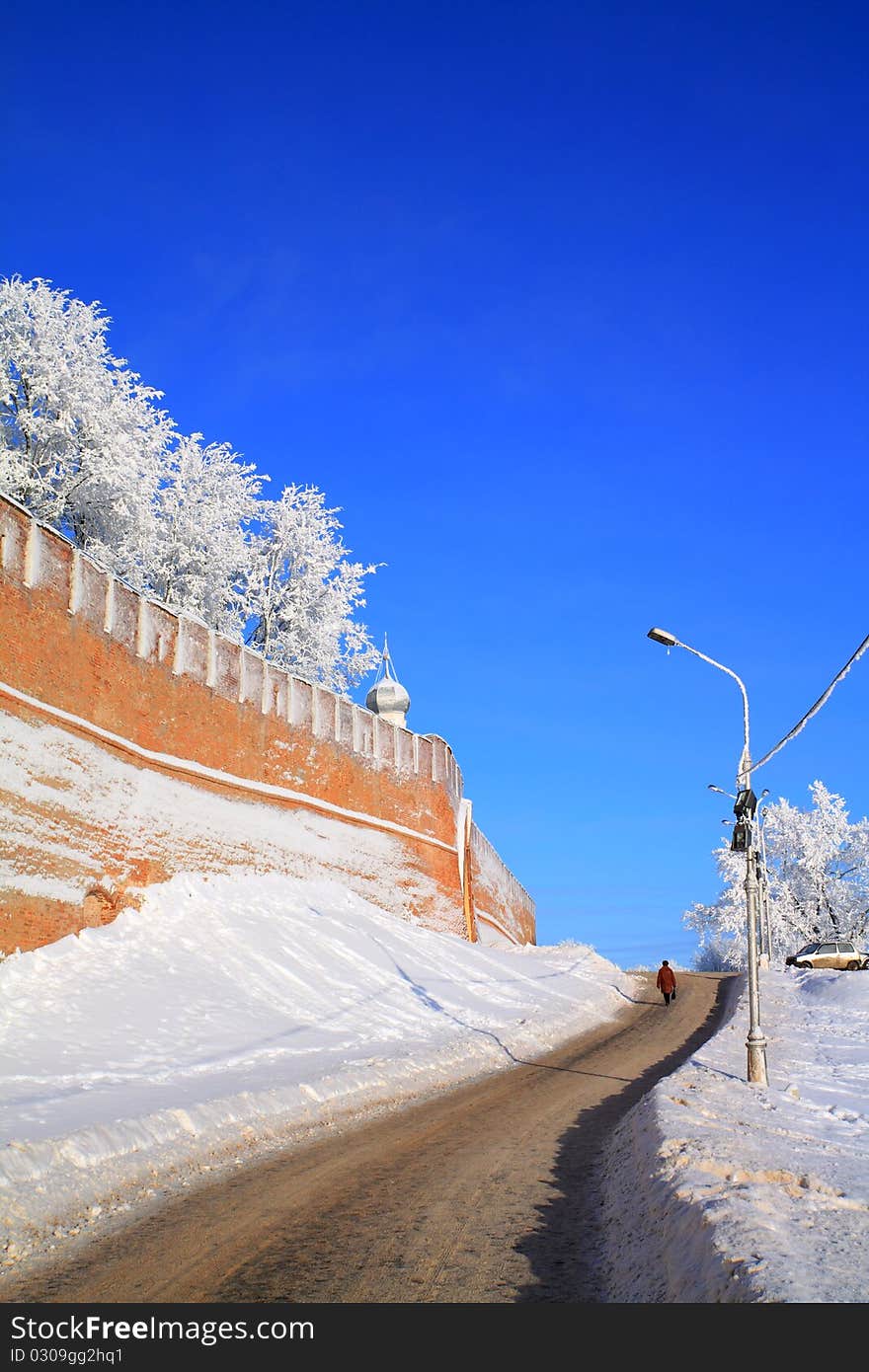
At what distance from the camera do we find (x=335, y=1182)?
8.64 metres

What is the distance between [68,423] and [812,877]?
44.8 meters

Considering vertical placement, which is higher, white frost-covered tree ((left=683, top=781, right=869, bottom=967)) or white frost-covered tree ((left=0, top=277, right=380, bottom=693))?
white frost-covered tree ((left=0, top=277, right=380, bottom=693))

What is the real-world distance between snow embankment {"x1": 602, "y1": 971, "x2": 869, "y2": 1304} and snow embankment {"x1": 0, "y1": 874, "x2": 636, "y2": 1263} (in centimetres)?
368

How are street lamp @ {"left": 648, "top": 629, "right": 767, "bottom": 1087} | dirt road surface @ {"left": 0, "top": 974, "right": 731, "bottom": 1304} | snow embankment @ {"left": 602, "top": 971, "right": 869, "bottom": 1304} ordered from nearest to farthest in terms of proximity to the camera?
snow embankment @ {"left": 602, "top": 971, "right": 869, "bottom": 1304} → dirt road surface @ {"left": 0, "top": 974, "right": 731, "bottom": 1304} → street lamp @ {"left": 648, "top": 629, "right": 767, "bottom": 1087}

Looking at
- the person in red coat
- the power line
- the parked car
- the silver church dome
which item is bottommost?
the person in red coat

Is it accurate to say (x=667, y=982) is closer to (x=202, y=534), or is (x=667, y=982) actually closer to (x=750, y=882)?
(x=750, y=882)

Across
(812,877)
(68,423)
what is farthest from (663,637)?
(812,877)

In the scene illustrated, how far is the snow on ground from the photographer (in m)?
6.07

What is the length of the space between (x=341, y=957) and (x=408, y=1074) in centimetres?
799

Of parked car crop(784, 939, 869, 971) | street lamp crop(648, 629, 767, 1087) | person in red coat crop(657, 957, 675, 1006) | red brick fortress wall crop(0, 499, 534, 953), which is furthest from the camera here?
parked car crop(784, 939, 869, 971)

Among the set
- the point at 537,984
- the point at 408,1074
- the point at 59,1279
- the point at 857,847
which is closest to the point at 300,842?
the point at 537,984

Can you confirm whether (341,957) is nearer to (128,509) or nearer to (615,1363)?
(128,509)

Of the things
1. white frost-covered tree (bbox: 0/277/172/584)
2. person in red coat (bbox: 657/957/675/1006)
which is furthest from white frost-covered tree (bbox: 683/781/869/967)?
white frost-covered tree (bbox: 0/277/172/584)

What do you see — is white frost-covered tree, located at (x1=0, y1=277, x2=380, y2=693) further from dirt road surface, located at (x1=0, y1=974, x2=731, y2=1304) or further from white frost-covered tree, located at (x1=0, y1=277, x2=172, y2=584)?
dirt road surface, located at (x1=0, y1=974, x2=731, y2=1304)
